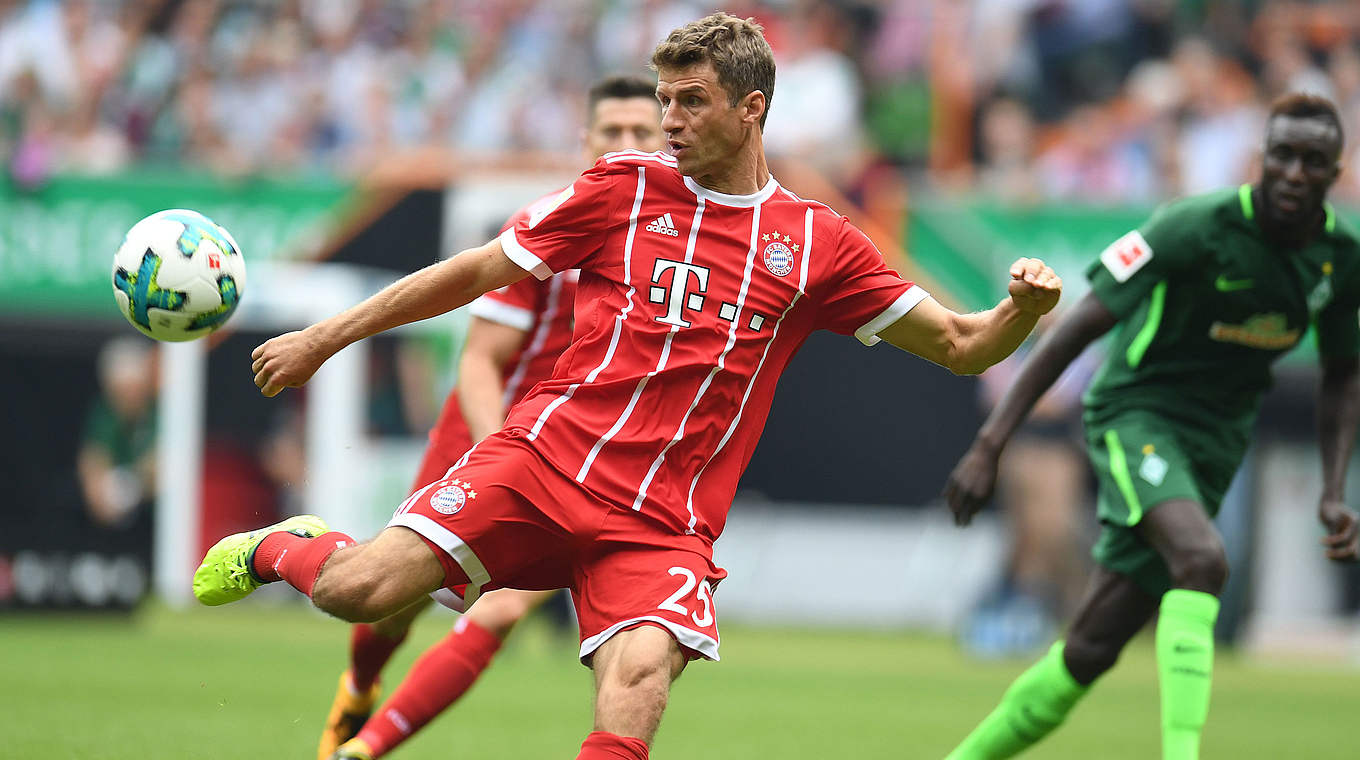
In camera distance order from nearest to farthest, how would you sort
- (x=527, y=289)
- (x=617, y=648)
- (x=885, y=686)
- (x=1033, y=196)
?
1. (x=617, y=648)
2. (x=527, y=289)
3. (x=885, y=686)
4. (x=1033, y=196)

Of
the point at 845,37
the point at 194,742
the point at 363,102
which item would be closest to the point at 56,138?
the point at 363,102

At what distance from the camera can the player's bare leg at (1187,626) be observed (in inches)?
218

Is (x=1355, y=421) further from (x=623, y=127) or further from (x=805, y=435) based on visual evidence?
(x=805, y=435)

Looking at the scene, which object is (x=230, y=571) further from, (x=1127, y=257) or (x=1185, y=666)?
(x=1127, y=257)

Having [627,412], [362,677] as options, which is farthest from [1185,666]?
[362,677]

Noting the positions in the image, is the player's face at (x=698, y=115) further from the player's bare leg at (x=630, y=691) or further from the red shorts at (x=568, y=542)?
the player's bare leg at (x=630, y=691)

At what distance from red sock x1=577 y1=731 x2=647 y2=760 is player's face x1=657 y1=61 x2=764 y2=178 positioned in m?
1.56

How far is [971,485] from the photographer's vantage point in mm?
5656

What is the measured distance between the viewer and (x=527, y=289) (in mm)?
6145

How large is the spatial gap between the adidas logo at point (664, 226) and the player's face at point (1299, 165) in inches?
96.0

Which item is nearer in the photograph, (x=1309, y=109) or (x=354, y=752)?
(x=354, y=752)

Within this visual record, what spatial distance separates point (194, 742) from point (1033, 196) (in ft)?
33.7

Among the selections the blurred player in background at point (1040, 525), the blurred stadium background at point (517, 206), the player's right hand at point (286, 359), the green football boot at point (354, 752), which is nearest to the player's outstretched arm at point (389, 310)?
the player's right hand at point (286, 359)

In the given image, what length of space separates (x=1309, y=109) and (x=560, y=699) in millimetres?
5339
